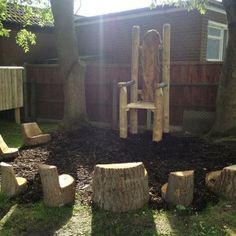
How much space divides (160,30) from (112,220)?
35.6 ft

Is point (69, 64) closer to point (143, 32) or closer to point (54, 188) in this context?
point (54, 188)

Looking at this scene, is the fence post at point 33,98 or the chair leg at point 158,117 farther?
the fence post at point 33,98

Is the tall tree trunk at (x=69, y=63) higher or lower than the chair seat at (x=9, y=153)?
higher

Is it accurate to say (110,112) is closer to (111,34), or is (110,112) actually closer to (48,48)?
(111,34)

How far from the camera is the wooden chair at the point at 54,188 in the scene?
14.0 feet

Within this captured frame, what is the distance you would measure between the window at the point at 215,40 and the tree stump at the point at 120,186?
10.6 meters

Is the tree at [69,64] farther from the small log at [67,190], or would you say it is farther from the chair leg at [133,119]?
the small log at [67,190]

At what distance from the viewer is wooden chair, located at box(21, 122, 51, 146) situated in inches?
280

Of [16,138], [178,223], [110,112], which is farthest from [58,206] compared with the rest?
[110,112]

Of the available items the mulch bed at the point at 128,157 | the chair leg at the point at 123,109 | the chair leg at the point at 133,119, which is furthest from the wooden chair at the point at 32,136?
the chair leg at the point at 133,119

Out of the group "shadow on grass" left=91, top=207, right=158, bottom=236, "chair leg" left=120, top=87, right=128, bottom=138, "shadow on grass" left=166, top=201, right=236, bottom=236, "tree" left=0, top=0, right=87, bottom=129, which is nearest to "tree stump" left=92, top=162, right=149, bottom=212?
"shadow on grass" left=91, top=207, right=158, bottom=236

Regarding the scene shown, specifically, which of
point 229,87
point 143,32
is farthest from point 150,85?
point 143,32

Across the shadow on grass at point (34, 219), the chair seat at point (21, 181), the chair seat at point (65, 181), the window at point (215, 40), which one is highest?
the window at point (215, 40)

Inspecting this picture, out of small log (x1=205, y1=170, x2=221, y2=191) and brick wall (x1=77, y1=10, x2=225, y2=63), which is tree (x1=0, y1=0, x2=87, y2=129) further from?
brick wall (x1=77, y1=10, x2=225, y2=63)
